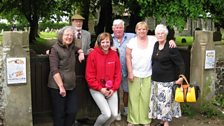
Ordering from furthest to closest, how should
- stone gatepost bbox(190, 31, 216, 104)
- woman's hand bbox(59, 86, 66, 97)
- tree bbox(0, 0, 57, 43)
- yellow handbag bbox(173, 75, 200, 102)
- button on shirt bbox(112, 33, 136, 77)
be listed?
tree bbox(0, 0, 57, 43) < stone gatepost bbox(190, 31, 216, 104) < button on shirt bbox(112, 33, 136, 77) < yellow handbag bbox(173, 75, 200, 102) < woman's hand bbox(59, 86, 66, 97)

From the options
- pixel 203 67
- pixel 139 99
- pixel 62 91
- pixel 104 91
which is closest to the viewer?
pixel 62 91

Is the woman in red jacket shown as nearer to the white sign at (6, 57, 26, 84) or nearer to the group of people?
the group of people

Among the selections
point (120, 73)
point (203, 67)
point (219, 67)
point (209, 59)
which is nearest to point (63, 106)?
point (120, 73)

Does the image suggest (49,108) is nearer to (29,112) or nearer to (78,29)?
(29,112)

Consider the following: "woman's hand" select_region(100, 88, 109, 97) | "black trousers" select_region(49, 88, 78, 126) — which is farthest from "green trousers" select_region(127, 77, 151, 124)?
"black trousers" select_region(49, 88, 78, 126)

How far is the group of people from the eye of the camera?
5.30 m

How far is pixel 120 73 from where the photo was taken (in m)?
5.70

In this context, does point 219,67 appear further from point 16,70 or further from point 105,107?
point 16,70

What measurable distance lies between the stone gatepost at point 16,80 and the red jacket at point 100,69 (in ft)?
3.28

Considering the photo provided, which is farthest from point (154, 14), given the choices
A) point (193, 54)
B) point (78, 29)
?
point (78, 29)

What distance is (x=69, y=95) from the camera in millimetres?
5422

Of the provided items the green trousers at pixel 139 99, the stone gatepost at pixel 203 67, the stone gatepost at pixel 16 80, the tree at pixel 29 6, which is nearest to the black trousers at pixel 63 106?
the stone gatepost at pixel 16 80

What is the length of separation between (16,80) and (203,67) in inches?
146

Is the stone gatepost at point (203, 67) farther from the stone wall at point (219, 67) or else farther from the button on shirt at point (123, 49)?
the button on shirt at point (123, 49)
